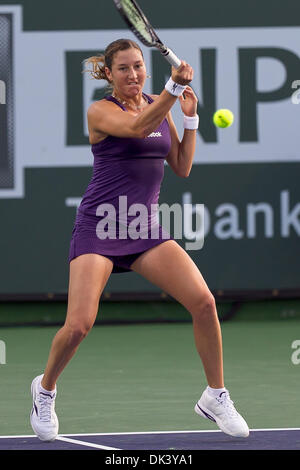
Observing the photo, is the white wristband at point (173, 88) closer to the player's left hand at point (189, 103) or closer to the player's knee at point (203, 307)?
the player's left hand at point (189, 103)

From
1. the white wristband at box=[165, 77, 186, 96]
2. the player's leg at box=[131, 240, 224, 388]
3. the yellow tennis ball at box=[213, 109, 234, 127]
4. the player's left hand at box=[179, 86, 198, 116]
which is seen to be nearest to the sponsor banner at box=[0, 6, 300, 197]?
the yellow tennis ball at box=[213, 109, 234, 127]

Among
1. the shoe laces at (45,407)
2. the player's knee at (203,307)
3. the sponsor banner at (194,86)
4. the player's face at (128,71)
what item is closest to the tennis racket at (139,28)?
the player's face at (128,71)

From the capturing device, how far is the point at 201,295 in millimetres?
5348

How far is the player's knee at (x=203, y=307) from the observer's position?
5.35m

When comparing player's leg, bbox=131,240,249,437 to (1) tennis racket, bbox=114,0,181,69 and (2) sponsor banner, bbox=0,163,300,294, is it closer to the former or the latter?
(1) tennis racket, bbox=114,0,181,69

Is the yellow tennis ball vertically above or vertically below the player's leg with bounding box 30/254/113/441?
above

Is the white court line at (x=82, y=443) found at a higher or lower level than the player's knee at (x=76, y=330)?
lower

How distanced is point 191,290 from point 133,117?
796 millimetres

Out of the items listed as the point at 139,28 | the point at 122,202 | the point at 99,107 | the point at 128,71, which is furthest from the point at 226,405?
the point at 139,28

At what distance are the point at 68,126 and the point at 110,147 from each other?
13.7 feet

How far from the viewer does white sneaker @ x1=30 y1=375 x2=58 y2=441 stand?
5.44 m

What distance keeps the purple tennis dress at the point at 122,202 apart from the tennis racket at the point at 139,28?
1.51ft

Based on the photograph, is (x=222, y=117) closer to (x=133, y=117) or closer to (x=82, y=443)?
(x=133, y=117)
